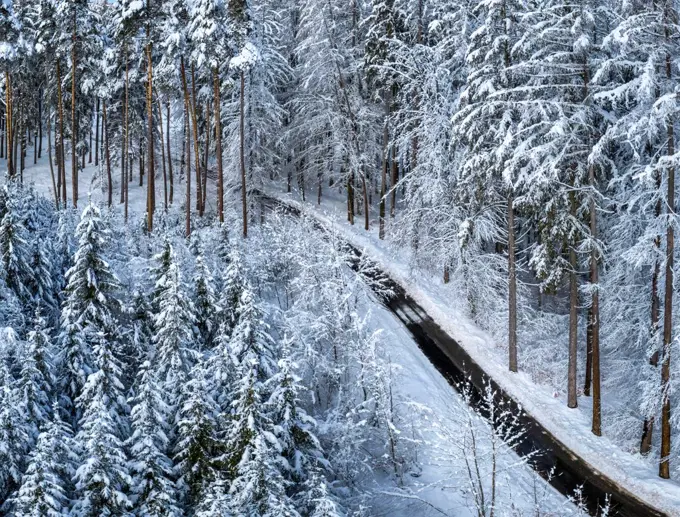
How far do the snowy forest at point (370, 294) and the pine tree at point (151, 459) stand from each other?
68mm

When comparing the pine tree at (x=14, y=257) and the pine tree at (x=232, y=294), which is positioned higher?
the pine tree at (x=14, y=257)

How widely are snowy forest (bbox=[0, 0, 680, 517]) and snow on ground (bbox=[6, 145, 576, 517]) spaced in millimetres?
125

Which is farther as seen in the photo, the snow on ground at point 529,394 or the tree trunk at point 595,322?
the tree trunk at point 595,322

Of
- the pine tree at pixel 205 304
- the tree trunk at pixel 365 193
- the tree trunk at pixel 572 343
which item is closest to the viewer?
the pine tree at pixel 205 304

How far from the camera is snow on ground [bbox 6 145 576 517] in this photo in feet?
53.0

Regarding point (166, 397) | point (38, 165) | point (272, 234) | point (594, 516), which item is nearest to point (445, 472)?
point (594, 516)

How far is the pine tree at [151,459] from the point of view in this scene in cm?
1207

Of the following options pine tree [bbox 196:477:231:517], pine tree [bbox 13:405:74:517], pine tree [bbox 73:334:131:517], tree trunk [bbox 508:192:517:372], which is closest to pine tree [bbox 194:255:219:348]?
pine tree [bbox 73:334:131:517]

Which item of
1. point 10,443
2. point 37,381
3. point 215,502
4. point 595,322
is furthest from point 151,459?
point 595,322

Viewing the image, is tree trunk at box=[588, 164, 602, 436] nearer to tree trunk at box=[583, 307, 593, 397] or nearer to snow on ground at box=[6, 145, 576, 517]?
tree trunk at box=[583, 307, 593, 397]

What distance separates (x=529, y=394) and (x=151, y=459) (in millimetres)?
15505

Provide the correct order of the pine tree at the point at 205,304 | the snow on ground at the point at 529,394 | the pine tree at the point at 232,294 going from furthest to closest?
1. the pine tree at the point at 205,304
2. the pine tree at the point at 232,294
3. the snow on ground at the point at 529,394

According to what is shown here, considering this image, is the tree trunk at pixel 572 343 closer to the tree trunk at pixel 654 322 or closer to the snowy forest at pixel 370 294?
the snowy forest at pixel 370 294

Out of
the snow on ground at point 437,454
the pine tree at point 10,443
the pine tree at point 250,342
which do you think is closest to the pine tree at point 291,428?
the pine tree at point 250,342
